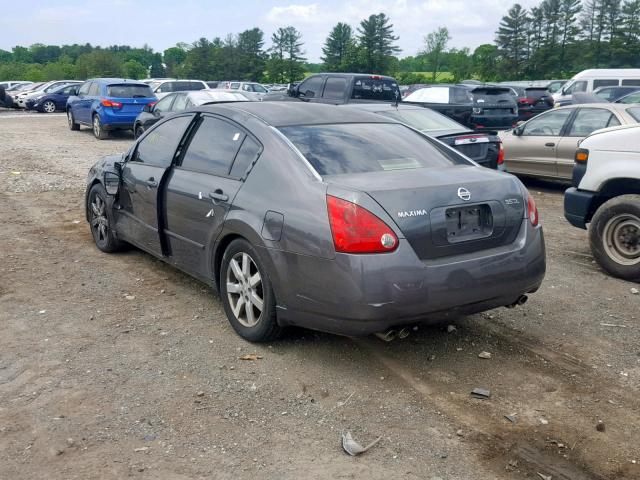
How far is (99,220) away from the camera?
275 inches

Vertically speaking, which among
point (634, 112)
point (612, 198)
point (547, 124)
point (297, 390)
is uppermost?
point (634, 112)

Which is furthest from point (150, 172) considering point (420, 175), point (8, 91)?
point (8, 91)

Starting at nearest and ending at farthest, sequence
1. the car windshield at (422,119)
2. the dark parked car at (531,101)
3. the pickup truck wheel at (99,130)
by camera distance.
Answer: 1. the car windshield at (422,119)
2. the pickup truck wheel at (99,130)
3. the dark parked car at (531,101)

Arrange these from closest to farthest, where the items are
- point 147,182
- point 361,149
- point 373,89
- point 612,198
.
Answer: point 361,149, point 147,182, point 612,198, point 373,89

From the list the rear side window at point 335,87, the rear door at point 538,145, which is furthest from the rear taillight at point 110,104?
the rear door at point 538,145

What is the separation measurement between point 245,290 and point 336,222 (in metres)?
1.01

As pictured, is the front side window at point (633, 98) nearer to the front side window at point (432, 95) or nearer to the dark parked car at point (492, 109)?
the dark parked car at point (492, 109)

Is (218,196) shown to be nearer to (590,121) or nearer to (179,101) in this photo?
(590,121)

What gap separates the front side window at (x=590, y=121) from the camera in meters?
10.6

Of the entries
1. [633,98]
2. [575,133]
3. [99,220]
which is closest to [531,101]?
[633,98]

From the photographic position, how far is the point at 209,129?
529 cm

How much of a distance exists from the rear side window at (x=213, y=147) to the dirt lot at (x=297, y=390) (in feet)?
3.70

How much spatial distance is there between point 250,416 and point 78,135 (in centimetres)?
1900

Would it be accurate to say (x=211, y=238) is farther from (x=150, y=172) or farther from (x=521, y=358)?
(x=521, y=358)
